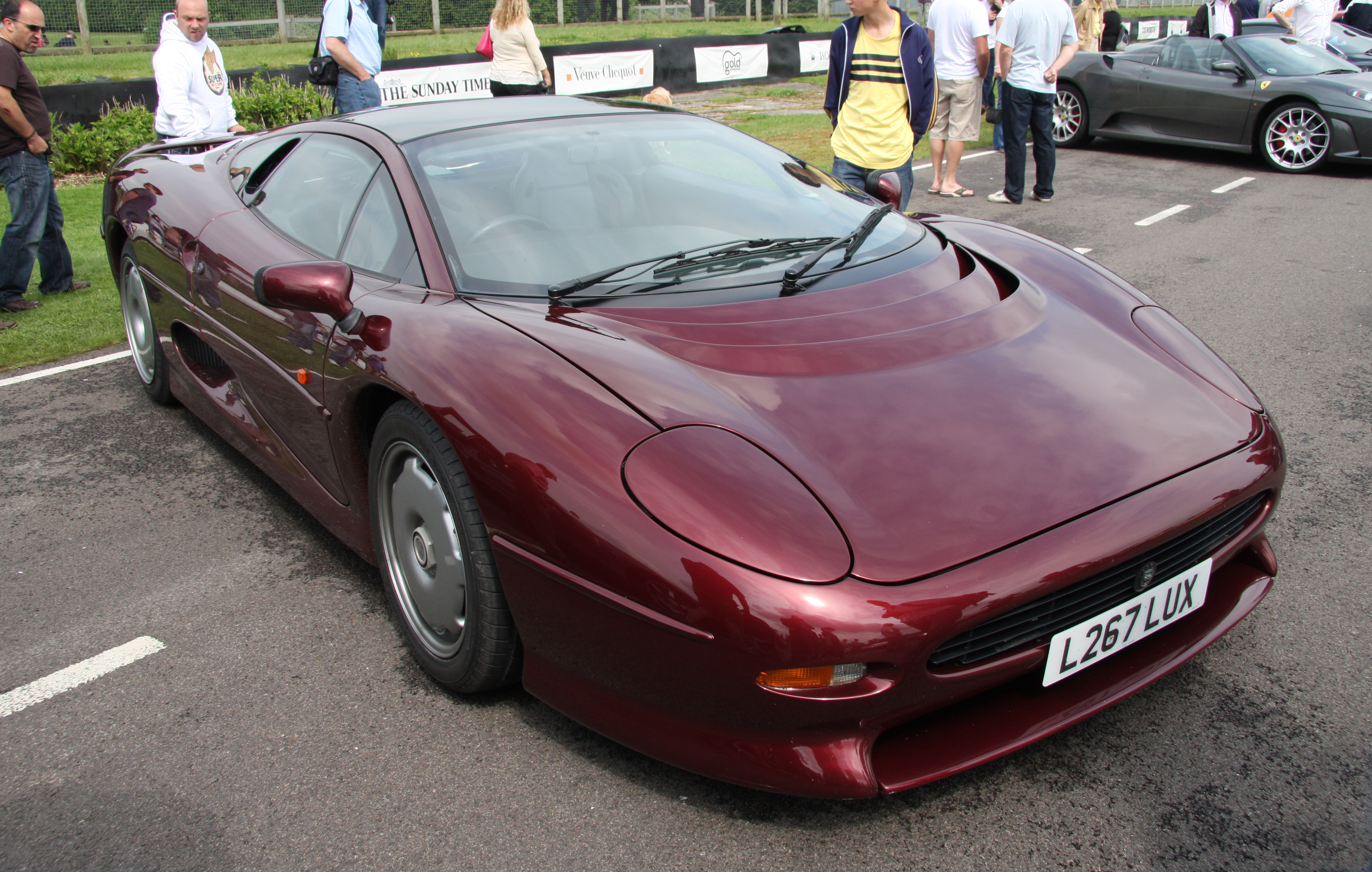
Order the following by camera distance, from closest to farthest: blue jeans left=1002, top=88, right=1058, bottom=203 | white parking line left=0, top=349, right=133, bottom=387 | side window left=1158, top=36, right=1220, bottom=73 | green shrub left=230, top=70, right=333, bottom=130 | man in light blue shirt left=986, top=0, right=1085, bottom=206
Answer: white parking line left=0, top=349, right=133, bottom=387 → man in light blue shirt left=986, top=0, right=1085, bottom=206 → blue jeans left=1002, top=88, right=1058, bottom=203 → side window left=1158, top=36, right=1220, bottom=73 → green shrub left=230, top=70, right=333, bottom=130

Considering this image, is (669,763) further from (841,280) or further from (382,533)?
(841,280)

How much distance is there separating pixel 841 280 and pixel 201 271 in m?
2.10

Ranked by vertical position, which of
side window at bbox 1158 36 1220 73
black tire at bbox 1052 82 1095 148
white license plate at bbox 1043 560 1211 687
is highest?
side window at bbox 1158 36 1220 73

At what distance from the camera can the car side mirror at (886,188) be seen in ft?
11.0

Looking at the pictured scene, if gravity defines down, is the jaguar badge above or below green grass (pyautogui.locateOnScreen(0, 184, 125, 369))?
below

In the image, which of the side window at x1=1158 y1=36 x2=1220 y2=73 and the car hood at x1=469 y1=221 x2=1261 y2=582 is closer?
the car hood at x1=469 y1=221 x2=1261 y2=582

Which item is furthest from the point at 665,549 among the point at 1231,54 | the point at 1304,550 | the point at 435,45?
the point at 435,45

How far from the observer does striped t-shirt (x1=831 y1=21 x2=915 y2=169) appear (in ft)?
18.1

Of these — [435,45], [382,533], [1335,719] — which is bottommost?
[1335,719]

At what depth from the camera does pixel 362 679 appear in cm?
241

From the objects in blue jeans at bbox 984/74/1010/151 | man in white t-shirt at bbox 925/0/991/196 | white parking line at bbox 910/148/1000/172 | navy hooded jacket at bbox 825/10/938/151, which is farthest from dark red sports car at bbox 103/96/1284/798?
white parking line at bbox 910/148/1000/172

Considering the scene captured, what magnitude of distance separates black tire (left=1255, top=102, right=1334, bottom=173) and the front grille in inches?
347

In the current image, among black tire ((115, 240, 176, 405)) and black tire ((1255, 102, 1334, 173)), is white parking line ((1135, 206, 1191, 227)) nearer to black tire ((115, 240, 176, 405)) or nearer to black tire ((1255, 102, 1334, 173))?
black tire ((1255, 102, 1334, 173))

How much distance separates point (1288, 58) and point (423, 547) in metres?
10.1
